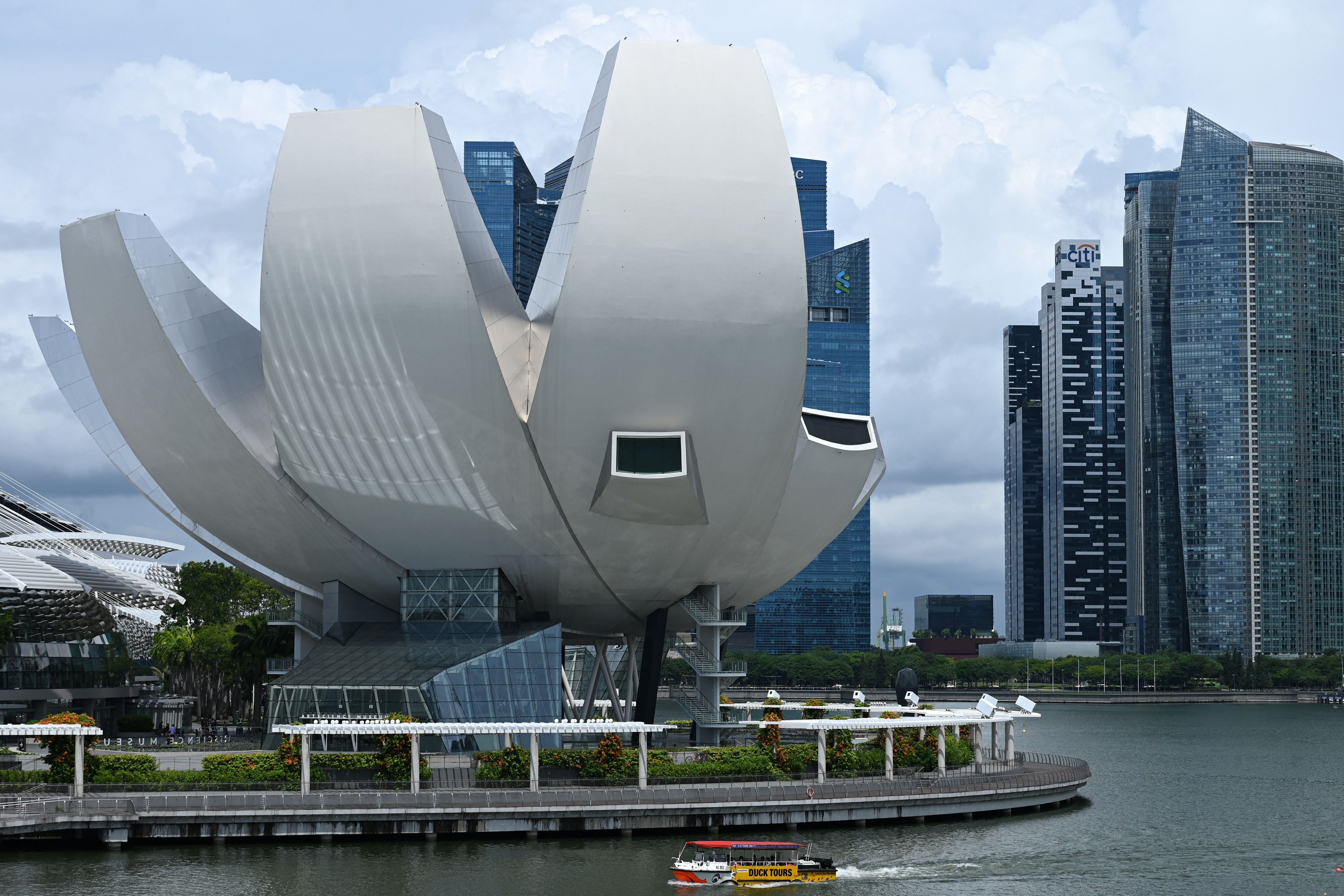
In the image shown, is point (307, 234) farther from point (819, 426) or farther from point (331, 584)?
point (819, 426)

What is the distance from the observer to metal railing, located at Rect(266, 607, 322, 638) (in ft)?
208

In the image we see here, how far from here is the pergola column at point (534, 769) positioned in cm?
4519

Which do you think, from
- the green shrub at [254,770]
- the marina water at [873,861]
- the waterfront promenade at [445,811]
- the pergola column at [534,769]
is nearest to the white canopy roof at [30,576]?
the green shrub at [254,770]

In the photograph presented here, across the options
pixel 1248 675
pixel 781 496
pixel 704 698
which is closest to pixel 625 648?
pixel 704 698

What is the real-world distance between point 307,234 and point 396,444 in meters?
7.76

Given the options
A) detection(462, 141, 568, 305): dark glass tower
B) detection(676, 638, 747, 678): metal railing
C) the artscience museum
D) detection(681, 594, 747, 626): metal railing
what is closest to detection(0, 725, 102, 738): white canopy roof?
the artscience museum

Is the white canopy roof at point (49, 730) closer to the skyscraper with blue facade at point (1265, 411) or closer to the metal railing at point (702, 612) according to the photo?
the metal railing at point (702, 612)

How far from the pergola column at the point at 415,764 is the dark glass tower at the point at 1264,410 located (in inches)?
6532

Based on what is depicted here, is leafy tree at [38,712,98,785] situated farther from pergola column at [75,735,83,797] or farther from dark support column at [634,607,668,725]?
dark support column at [634,607,668,725]

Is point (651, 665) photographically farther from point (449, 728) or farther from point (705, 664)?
point (449, 728)

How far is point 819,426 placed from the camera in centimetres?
6391

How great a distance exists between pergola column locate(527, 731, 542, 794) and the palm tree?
1128 inches

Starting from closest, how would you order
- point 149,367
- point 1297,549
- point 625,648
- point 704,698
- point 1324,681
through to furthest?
point 149,367, point 704,698, point 625,648, point 1324,681, point 1297,549

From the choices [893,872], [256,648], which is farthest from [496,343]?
[256,648]
